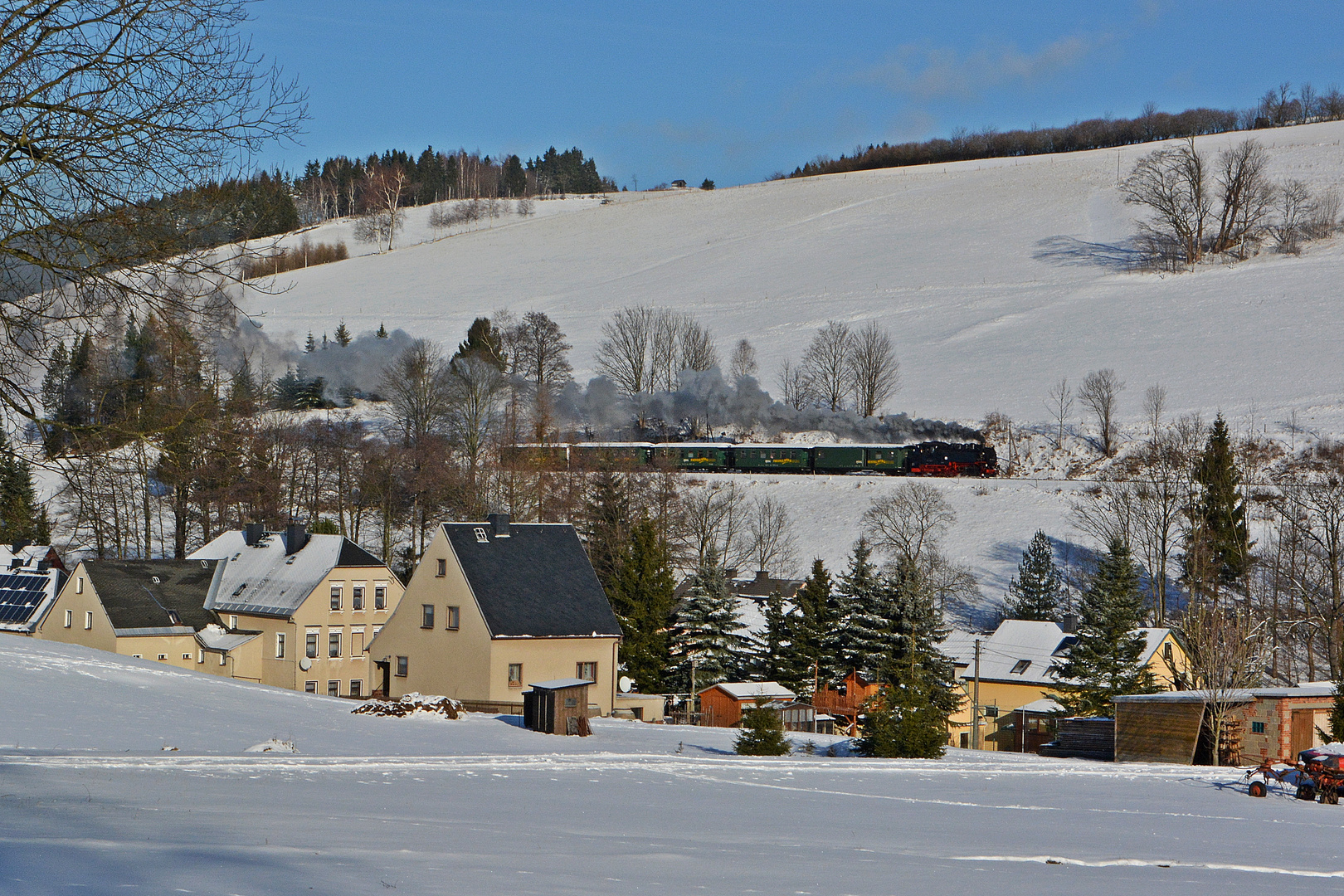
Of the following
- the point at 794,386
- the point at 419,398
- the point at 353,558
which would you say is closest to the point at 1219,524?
the point at 353,558

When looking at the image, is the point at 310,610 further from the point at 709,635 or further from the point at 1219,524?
the point at 1219,524

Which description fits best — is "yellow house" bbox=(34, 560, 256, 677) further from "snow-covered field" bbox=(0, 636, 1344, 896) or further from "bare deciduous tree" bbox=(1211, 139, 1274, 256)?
"bare deciduous tree" bbox=(1211, 139, 1274, 256)

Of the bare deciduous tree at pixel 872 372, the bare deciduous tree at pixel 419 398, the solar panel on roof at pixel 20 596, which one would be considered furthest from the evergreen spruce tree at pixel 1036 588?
the solar panel on roof at pixel 20 596

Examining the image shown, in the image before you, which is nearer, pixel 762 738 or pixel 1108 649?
pixel 762 738

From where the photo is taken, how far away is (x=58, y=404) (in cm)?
1025

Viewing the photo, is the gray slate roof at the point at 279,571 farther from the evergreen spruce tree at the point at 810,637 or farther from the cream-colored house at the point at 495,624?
the evergreen spruce tree at the point at 810,637

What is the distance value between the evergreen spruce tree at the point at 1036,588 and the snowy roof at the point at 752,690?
14.4m

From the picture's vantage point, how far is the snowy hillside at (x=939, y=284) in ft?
250

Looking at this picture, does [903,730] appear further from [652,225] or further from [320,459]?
[652,225]

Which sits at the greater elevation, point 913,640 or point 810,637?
point 913,640

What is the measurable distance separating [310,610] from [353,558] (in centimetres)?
258

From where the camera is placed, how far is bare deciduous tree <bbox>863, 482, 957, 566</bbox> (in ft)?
180

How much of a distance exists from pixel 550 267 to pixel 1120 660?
9461 cm

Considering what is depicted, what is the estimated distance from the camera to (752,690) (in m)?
36.3
